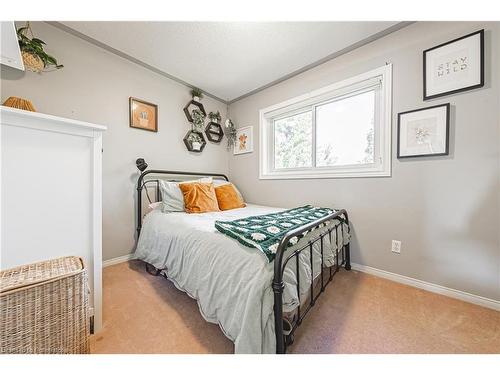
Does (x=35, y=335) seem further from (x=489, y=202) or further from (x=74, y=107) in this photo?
(x=489, y=202)

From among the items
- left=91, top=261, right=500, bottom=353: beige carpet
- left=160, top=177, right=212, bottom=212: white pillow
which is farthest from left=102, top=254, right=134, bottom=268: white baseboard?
left=160, top=177, right=212, bottom=212: white pillow

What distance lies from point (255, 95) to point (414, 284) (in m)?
3.05

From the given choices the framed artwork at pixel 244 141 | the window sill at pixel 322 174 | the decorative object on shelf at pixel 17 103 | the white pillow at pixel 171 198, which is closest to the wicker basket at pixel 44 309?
the decorative object on shelf at pixel 17 103

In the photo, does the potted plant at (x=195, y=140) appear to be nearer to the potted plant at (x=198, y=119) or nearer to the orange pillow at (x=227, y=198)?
the potted plant at (x=198, y=119)

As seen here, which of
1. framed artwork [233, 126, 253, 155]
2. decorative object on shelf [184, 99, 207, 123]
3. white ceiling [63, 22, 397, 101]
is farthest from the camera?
framed artwork [233, 126, 253, 155]

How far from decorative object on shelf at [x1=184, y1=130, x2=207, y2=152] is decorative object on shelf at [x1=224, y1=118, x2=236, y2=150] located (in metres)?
0.52

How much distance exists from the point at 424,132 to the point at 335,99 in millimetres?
1001

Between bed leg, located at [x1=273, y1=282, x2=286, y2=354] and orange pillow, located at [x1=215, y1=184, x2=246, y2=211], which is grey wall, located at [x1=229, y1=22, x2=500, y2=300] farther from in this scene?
bed leg, located at [x1=273, y1=282, x2=286, y2=354]

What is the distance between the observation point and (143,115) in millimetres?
2398

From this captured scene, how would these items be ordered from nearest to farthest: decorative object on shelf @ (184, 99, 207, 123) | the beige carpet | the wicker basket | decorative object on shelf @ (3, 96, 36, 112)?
1. the wicker basket
2. the beige carpet
3. decorative object on shelf @ (3, 96, 36, 112)
4. decorative object on shelf @ (184, 99, 207, 123)

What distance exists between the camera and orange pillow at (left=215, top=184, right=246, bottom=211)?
7.91 ft

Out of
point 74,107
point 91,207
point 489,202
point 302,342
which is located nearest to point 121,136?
point 74,107

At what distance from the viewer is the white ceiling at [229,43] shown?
1791 mm

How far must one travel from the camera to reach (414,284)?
5.64ft
